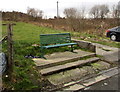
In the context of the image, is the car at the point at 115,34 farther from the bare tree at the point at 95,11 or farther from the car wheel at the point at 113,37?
the bare tree at the point at 95,11

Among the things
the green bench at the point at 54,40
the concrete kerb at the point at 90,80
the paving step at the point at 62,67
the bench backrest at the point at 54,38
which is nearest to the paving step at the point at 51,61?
the paving step at the point at 62,67

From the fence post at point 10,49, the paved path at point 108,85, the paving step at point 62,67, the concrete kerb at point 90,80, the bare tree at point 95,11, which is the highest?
the bare tree at point 95,11

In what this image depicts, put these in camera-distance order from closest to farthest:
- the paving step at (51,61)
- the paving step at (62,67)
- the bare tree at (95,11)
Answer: the paving step at (62,67) < the paving step at (51,61) < the bare tree at (95,11)

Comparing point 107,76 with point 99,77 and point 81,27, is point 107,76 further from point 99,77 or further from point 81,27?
point 81,27

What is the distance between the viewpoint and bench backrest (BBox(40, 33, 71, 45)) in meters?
5.37

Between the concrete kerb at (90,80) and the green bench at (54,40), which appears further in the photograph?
the green bench at (54,40)

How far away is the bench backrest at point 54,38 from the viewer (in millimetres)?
5368

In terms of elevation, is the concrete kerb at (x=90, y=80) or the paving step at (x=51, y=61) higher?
the paving step at (x=51, y=61)

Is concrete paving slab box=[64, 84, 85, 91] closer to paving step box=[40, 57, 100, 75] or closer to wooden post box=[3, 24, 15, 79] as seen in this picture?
paving step box=[40, 57, 100, 75]

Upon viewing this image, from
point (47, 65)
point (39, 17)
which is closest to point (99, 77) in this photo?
point (47, 65)

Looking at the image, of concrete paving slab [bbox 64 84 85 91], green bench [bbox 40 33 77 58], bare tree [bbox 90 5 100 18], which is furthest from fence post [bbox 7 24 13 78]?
bare tree [bbox 90 5 100 18]

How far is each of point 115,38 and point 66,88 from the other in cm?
841

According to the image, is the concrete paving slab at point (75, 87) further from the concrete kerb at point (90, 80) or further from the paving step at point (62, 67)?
the paving step at point (62, 67)

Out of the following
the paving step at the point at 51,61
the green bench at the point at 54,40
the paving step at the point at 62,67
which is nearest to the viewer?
the paving step at the point at 62,67
